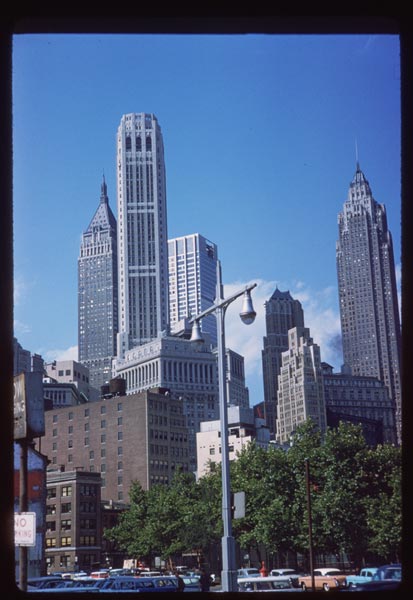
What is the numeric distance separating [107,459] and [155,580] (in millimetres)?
69154

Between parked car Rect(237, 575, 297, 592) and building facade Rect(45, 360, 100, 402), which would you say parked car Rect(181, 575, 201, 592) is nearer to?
parked car Rect(237, 575, 297, 592)

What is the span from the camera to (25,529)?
14.8 metres

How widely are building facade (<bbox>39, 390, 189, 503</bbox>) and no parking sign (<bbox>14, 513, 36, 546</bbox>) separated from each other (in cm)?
8539

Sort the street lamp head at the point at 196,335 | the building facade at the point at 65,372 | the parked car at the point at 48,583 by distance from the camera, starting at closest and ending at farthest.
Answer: the street lamp head at the point at 196,335, the parked car at the point at 48,583, the building facade at the point at 65,372

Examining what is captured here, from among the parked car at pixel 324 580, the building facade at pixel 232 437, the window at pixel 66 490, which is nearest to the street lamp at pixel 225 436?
the parked car at pixel 324 580

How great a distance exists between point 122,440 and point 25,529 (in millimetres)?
87923

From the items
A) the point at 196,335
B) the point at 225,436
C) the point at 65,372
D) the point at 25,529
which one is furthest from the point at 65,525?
the point at 65,372

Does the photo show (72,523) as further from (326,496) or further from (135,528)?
(326,496)

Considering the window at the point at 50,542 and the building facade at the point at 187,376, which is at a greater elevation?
the building facade at the point at 187,376

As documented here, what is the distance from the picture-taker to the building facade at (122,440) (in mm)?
100062

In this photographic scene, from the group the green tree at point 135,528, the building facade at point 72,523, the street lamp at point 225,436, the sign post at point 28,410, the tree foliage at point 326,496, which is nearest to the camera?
the street lamp at point 225,436

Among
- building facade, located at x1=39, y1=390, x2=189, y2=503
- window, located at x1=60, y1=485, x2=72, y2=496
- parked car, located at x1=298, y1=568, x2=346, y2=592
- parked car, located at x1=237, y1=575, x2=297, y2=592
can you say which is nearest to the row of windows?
building facade, located at x1=39, y1=390, x2=189, y2=503

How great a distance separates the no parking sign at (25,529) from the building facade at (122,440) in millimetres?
85391

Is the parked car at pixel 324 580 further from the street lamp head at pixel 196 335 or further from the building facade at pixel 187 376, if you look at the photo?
the building facade at pixel 187 376
